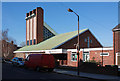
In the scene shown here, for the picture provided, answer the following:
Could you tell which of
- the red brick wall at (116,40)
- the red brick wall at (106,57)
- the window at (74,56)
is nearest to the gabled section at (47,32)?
the window at (74,56)

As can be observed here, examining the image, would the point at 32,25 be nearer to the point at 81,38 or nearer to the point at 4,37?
the point at 4,37

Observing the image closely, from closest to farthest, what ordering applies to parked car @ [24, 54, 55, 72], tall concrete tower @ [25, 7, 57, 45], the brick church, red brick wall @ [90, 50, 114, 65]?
parked car @ [24, 54, 55, 72], red brick wall @ [90, 50, 114, 65], the brick church, tall concrete tower @ [25, 7, 57, 45]

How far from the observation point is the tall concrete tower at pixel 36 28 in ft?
158

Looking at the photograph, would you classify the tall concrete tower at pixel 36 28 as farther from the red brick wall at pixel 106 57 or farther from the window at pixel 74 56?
the red brick wall at pixel 106 57

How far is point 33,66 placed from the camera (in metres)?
22.2

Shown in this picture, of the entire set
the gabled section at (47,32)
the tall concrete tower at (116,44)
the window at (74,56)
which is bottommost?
the window at (74,56)

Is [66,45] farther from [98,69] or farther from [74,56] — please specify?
[98,69]

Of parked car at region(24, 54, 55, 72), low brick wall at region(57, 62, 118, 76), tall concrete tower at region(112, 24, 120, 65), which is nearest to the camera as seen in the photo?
low brick wall at region(57, 62, 118, 76)

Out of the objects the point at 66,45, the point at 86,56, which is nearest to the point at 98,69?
the point at 86,56

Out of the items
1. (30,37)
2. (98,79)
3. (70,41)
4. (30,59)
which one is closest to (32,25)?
(30,37)

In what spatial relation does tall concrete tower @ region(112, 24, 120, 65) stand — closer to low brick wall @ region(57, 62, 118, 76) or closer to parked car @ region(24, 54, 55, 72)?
low brick wall @ region(57, 62, 118, 76)

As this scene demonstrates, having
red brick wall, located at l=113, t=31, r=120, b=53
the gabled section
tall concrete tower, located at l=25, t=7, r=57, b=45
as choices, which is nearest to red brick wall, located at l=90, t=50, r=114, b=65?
red brick wall, located at l=113, t=31, r=120, b=53

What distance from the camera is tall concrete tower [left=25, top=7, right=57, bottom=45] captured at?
48.1 m

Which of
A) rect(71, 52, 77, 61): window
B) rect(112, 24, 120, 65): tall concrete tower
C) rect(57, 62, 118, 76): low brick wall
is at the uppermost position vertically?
rect(112, 24, 120, 65): tall concrete tower
